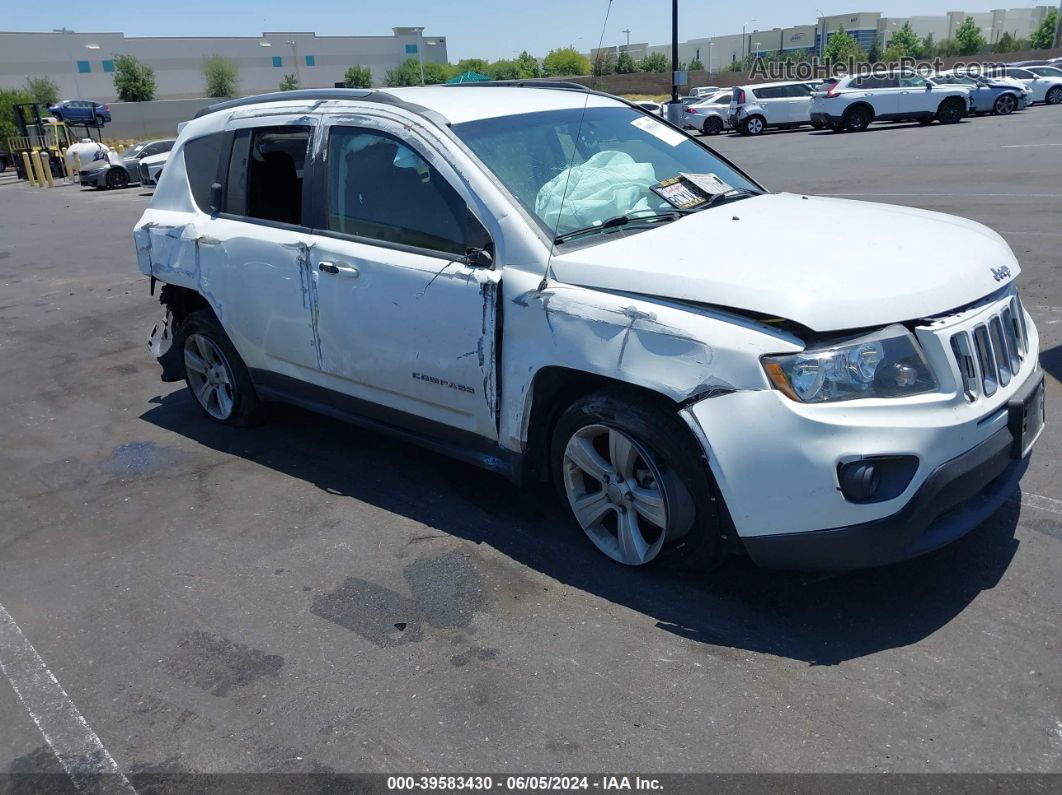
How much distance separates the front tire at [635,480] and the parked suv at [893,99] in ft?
87.3

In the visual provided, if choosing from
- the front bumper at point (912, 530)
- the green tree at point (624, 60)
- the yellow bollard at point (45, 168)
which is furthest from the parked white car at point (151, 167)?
the front bumper at point (912, 530)

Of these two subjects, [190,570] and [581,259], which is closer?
[581,259]

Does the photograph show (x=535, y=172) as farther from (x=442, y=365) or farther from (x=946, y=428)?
(x=946, y=428)

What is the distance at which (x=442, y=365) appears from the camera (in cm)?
407

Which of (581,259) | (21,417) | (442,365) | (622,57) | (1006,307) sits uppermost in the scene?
(622,57)

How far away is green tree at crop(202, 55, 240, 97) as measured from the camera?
279 ft

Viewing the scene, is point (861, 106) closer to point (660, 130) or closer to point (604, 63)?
point (660, 130)

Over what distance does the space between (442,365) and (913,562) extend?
2.17 metres

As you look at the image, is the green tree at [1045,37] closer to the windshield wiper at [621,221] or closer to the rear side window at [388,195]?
the windshield wiper at [621,221]

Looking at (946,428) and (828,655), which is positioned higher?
(946,428)

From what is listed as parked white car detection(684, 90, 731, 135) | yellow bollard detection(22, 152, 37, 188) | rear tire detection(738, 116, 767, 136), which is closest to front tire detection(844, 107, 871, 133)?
rear tire detection(738, 116, 767, 136)

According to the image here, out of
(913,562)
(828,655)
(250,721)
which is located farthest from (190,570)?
(913,562)

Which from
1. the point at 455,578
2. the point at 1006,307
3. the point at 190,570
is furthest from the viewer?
the point at 190,570

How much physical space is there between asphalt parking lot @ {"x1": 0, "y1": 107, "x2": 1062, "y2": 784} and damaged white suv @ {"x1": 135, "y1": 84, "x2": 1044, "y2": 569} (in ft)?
1.07
